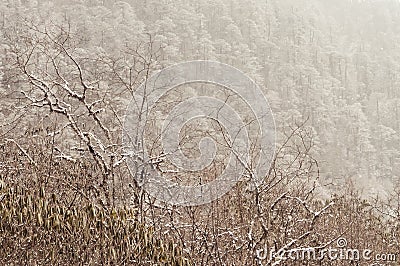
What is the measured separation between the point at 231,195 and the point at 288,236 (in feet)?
Result: 2.11

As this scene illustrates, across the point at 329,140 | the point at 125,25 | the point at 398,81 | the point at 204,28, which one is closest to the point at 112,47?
the point at 125,25

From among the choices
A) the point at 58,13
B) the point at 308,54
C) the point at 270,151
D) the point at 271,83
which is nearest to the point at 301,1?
the point at 308,54

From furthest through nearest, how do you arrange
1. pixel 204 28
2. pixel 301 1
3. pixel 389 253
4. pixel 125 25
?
pixel 301 1 → pixel 204 28 → pixel 125 25 → pixel 389 253

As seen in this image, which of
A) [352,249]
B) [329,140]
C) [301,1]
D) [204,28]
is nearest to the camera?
[352,249]

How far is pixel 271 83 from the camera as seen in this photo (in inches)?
1183

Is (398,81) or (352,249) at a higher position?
(398,81)

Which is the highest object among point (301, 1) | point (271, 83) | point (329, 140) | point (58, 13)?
point (301, 1)

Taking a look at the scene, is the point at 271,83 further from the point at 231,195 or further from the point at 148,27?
the point at 231,195

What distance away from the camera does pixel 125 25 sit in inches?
1168

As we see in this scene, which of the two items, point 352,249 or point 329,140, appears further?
point 329,140

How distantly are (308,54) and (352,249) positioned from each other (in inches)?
1158

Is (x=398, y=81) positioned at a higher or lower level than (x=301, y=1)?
lower

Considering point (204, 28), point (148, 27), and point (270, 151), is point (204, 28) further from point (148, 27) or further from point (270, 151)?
point (270, 151)

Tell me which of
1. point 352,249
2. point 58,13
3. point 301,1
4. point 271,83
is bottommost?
point 352,249
